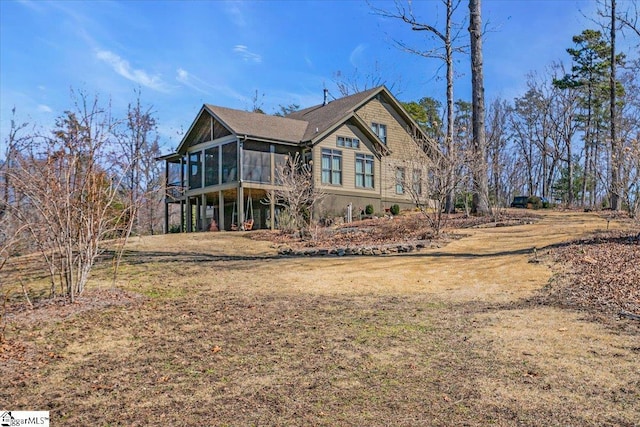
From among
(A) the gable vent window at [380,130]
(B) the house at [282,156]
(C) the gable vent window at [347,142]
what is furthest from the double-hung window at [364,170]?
(A) the gable vent window at [380,130]

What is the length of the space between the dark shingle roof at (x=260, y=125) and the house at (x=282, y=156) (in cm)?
5

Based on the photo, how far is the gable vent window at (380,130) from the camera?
27.2 meters

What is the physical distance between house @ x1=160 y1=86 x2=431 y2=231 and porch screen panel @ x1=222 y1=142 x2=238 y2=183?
0.03 m

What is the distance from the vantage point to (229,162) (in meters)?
23.3

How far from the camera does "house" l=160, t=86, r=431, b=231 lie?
23.0 meters

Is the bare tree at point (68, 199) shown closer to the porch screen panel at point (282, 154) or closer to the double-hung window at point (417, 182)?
the double-hung window at point (417, 182)

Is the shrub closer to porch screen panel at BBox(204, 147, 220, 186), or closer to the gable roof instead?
the gable roof

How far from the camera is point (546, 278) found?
9.12 meters

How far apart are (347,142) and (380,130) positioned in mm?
3226

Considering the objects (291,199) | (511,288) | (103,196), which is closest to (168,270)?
(103,196)

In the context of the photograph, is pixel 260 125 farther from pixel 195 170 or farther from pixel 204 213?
pixel 204 213

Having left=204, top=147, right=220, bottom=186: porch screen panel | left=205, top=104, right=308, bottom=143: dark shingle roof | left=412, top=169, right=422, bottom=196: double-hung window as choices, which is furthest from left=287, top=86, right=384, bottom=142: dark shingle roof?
left=412, top=169, right=422, bottom=196: double-hung window

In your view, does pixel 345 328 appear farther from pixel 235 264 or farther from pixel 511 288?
pixel 235 264

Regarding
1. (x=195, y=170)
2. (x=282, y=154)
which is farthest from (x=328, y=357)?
(x=195, y=170)
